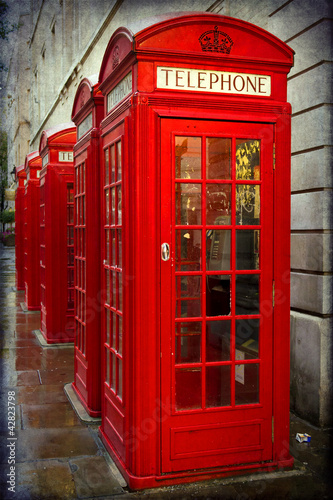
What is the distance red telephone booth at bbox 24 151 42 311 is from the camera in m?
11.0

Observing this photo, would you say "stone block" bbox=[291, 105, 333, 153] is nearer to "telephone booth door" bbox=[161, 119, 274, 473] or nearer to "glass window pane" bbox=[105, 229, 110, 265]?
"telephone booth door" bbox=[161, 119, 274, 473]

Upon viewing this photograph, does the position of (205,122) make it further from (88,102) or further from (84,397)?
(84,397)

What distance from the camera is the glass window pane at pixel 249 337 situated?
372 cm

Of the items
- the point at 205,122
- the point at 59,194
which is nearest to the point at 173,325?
the point at 205,122

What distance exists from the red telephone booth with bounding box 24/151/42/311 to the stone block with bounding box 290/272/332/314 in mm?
7171

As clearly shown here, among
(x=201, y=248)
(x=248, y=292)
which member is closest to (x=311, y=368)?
(x=248, y=292)

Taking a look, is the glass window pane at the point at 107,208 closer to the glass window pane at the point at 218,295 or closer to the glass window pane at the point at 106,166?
the glass window pane at the point at 106,166

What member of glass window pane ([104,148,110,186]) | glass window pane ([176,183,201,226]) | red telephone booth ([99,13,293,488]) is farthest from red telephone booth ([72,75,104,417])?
glass window pane ([176,183,201,226])

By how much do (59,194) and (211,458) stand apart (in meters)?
5.20

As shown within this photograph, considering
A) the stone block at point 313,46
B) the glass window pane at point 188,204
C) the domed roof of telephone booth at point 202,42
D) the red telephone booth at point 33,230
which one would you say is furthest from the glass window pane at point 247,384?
the red telephone booth at point 33,230

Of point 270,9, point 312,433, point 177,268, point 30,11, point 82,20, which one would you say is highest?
point 30,11

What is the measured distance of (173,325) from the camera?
354 centimetres

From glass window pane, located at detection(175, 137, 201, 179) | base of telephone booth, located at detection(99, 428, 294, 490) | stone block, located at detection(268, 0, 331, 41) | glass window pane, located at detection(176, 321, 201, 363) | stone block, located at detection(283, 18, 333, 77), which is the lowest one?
base of telephone booth, located at detection(99, 428, 294, 490)

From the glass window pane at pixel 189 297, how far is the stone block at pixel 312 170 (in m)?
1.90
